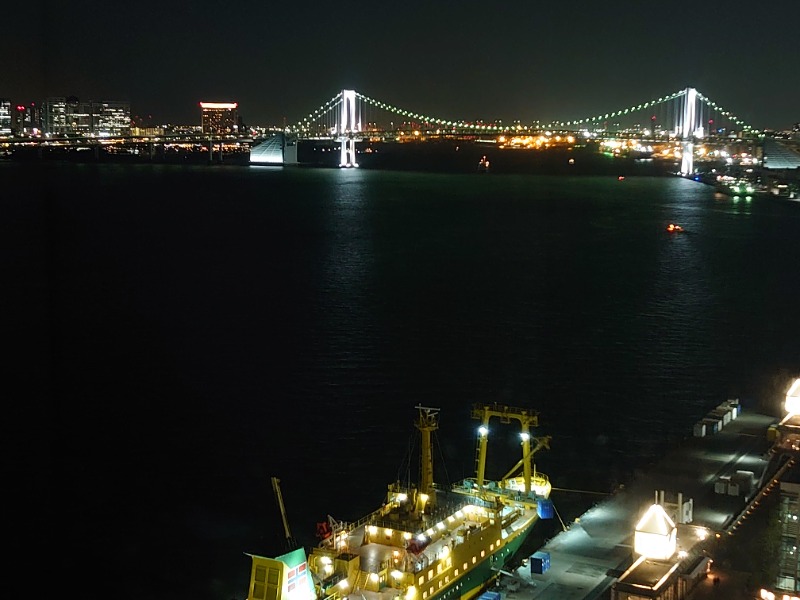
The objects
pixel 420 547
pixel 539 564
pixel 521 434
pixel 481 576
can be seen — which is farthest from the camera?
pixel 521 434

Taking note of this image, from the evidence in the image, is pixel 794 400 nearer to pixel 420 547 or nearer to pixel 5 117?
pixel 420 547

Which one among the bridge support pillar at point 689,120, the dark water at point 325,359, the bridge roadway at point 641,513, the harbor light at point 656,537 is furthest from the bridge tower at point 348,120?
the harbor light at point 656,537

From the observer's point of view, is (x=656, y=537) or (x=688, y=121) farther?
(x=688, y=121)

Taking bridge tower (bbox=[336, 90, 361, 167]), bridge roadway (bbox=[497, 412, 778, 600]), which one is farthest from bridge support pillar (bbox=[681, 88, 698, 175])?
bridge roadway (bbox=[497, 412, 778, 600])

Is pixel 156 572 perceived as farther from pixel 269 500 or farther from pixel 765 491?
pixel 765 491

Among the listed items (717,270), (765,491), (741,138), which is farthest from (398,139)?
(765,491)

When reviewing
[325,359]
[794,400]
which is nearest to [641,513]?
[794,400]
